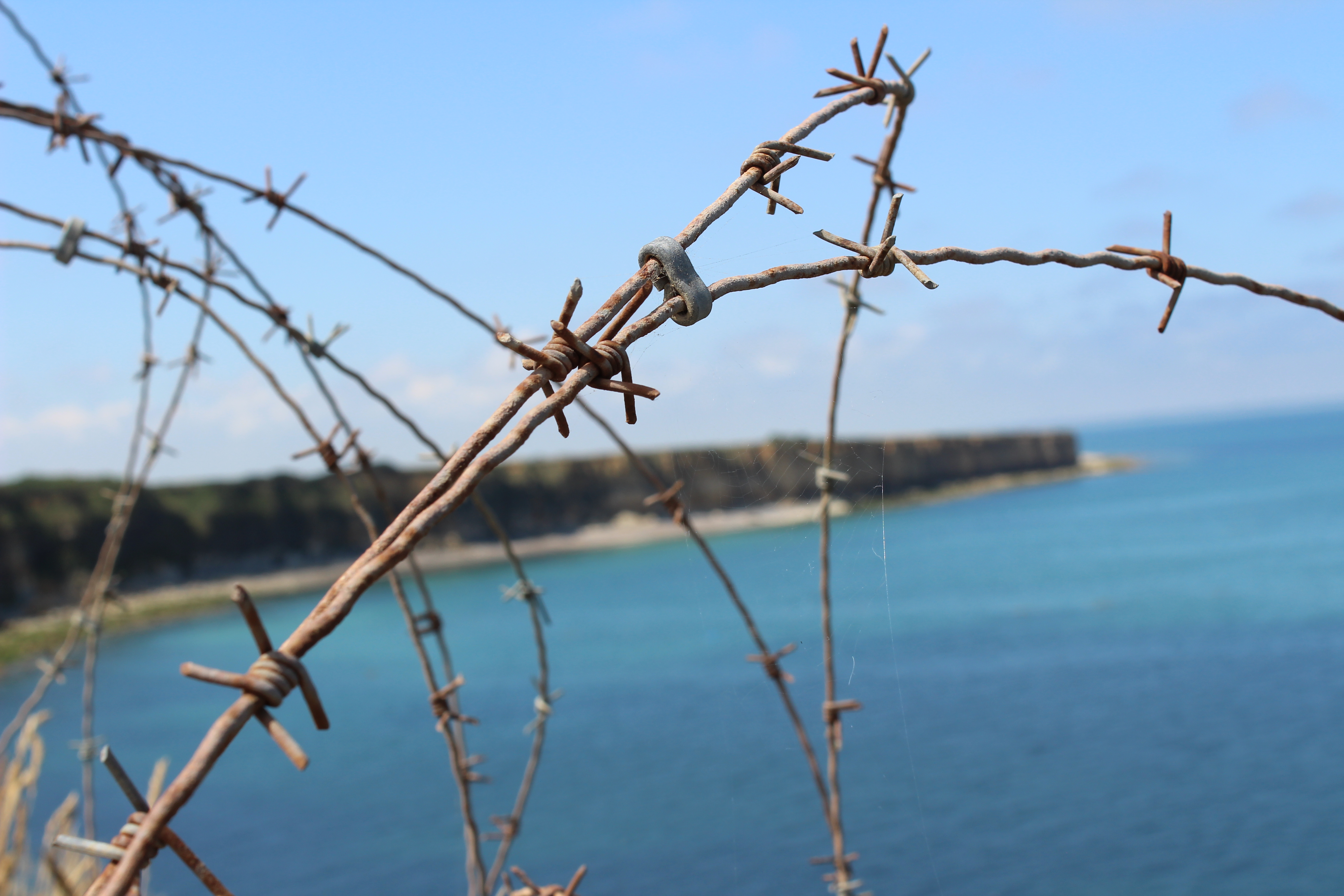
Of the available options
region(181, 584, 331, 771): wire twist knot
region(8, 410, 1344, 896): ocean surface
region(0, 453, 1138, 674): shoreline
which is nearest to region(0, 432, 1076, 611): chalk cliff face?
region(0, 453, 1138, 674): shoreline

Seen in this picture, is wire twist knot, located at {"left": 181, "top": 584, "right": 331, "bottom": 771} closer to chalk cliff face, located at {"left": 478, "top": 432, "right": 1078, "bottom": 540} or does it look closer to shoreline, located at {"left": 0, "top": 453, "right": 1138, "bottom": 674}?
chalk cliff face, located at {"left": 478, "top": 432, "right": 1078, "bottom": 540}

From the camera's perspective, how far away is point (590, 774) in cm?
1858

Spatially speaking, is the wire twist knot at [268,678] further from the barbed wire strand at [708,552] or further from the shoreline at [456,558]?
the shoreline at [456,558]

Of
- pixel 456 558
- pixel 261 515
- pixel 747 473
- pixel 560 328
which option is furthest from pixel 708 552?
pixel 456 558

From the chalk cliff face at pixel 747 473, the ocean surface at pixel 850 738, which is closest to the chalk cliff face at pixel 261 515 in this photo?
the chalk cliff face at pixel 747 473

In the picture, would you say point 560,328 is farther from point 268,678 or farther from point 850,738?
point 850,738

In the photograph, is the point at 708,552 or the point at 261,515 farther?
the point at 261,515

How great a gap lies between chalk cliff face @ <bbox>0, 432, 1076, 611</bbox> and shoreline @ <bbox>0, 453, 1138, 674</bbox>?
0.60 metres

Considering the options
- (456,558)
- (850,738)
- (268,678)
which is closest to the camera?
(268,678)

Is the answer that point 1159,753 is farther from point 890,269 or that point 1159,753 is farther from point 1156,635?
point 890,269

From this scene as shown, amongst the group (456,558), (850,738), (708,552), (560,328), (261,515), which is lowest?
(850,738)

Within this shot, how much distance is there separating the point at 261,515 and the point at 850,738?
36.1 m

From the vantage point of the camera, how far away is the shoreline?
35.5 metres

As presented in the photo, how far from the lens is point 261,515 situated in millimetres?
47312
